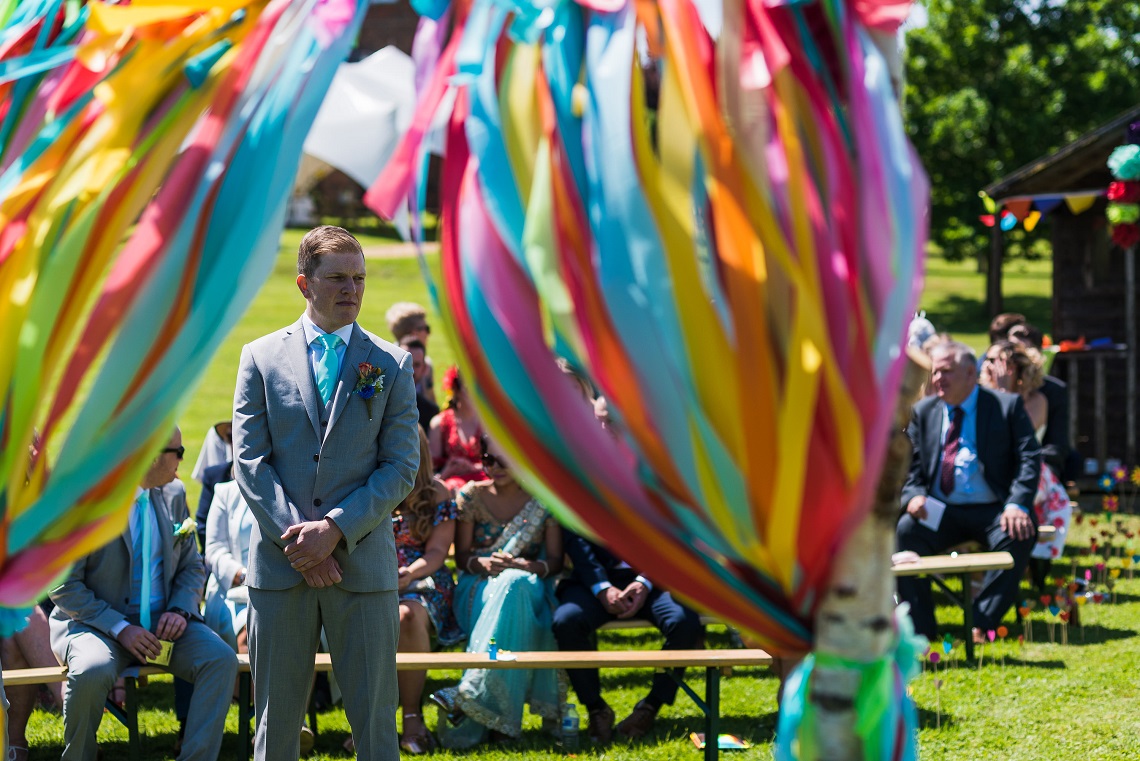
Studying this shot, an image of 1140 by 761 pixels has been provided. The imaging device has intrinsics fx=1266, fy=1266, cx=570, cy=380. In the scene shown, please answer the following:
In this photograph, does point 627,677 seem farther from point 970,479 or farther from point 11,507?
point 11,507

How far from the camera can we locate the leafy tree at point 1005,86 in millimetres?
25094

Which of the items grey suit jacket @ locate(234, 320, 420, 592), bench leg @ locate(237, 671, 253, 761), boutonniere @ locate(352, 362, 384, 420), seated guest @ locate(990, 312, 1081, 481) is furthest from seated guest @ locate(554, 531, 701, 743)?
seated guest @ locate(990, 312, 1081, 481)

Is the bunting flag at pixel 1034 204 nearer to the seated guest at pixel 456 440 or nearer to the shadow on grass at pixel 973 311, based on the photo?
the seated guest at pixel 456 440

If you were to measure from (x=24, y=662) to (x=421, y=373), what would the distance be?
9.05 ft

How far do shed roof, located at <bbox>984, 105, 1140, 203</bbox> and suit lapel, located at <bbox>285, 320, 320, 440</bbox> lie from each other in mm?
8819

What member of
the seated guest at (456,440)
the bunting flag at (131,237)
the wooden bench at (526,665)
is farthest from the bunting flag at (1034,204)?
the bunting flag at (131,237)

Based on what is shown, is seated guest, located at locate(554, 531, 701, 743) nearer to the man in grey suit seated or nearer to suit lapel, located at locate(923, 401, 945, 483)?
the man in grey suit seated

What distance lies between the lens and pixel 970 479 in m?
7.59

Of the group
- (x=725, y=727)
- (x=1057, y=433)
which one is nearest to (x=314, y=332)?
(x=725, y=727)

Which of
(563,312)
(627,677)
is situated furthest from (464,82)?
(627,677)

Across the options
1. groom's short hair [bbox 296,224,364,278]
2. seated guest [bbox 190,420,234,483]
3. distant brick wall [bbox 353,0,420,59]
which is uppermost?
distant brick wall [bbox 353,0,420,59]

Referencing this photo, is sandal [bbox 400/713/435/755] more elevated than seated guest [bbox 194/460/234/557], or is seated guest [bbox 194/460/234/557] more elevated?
seated guest [bbox 194/460/234/557]

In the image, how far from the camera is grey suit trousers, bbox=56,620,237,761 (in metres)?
4.95

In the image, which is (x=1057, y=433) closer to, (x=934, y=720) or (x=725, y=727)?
(x=934, y=720)
